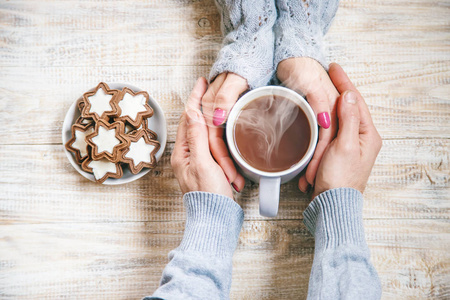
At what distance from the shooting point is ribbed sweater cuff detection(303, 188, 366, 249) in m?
0.82

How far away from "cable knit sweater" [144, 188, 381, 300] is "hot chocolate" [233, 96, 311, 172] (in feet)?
0.41

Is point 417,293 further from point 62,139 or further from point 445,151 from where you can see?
point 62,139

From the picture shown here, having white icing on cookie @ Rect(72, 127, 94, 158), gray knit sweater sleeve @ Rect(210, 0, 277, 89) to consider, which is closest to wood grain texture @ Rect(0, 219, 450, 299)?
white icing on cookie @ Rect(72, 127, 94, 158)

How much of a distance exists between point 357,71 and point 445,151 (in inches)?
12.9

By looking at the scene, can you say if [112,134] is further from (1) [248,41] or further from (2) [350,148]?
(2) [350,148]

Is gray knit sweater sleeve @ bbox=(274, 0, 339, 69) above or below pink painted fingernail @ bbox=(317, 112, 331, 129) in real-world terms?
above

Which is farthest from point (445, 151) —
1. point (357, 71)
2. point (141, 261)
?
point (141, 261)

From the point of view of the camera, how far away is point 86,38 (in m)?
1.03

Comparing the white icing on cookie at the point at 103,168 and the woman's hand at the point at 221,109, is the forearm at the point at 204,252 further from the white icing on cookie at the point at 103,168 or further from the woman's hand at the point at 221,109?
the white icing on cookie at the point at 103,168

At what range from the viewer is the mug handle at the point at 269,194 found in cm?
77

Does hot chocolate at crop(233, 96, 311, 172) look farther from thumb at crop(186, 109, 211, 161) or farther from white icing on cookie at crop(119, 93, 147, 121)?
white icing on cookie at crop(119, 93, 147, 121)

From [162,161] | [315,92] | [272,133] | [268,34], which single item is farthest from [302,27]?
[162,161]

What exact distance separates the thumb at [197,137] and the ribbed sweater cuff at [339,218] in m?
0.30

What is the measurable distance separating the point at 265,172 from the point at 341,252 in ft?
0.81
